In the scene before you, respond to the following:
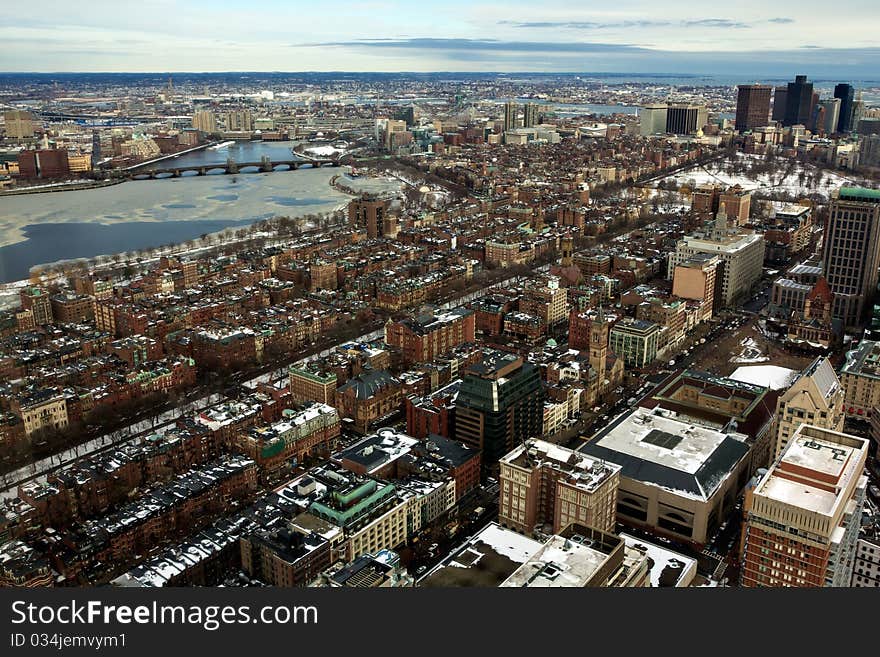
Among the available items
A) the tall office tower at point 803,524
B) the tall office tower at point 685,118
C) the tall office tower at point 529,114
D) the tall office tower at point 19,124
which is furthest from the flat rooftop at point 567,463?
the tall office tower at point 529,114

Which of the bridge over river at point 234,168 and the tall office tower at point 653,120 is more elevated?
the tall office tower at point 653,120

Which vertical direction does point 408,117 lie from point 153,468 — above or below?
above

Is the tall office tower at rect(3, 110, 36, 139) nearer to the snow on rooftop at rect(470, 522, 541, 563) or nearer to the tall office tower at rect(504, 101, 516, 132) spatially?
the snow on rooftop at rect(470, 522, 541, 563)

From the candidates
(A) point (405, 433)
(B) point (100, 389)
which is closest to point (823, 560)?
(A) point (405, 433)

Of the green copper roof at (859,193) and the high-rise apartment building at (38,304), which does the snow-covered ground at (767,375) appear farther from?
the high-rise apartment building at (38,304)

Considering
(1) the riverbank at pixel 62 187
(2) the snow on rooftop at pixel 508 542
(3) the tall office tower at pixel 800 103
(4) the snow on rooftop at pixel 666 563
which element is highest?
(3) the tall office tower at pixel 800 103

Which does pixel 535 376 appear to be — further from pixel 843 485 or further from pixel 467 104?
pixel 467 104

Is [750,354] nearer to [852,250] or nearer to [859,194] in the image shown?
[852,250]
